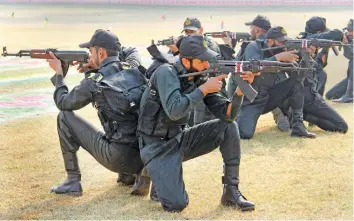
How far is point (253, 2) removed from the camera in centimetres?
4828

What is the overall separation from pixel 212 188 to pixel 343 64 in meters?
14.7

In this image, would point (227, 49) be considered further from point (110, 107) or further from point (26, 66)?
point (26, 66)

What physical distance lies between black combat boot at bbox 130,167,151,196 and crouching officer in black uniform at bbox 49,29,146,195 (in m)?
0.08

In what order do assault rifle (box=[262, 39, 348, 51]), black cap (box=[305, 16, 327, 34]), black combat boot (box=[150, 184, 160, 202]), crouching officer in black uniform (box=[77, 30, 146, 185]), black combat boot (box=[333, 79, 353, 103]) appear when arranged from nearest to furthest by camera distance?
black combat boot (box=[150, 184, 160, 202]) → crouching officer in black uniform (box=[77, 30, 146, 185]) → assault rifle (box=[262, 39, 348, 51]) → black cap (box=[305, 16, 327, 34]) → black combat boot (box=[333, 79, 353, 103])

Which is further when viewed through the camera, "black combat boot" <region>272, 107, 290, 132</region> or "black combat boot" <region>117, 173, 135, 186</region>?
"black combat boot" <region>272, 107, 290, 132</region>

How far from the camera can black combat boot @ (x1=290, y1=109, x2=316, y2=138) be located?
10.4 m

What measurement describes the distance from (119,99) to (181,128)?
70cm

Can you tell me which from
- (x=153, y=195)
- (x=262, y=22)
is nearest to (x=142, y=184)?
(x=153, y=195)

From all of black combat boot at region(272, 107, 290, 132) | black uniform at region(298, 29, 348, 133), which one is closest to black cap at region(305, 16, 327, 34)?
black uniform at region(298, 29, 348, 133)

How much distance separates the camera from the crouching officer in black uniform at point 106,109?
6.80 m

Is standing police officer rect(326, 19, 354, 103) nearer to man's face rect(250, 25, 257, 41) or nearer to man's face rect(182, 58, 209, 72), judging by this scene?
man's face rect(250, 25, 257, 41)

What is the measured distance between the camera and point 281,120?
36.3ft

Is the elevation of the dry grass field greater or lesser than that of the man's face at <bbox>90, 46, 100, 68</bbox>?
lesser

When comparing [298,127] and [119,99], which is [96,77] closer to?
[119,99]
